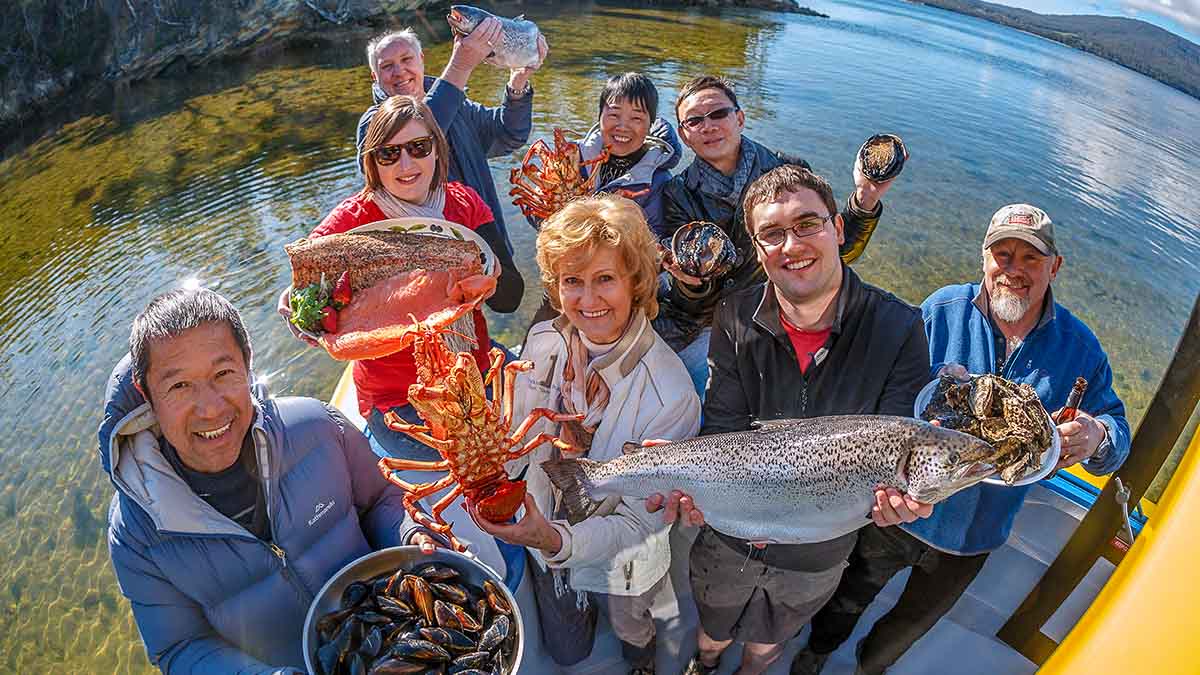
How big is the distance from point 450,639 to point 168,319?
1.52 metres

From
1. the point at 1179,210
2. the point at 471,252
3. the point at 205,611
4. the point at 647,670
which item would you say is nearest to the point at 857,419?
the point at 471,252

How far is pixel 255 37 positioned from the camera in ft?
80.0

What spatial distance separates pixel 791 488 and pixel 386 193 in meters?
2.74

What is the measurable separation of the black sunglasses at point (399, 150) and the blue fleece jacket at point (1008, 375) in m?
2.94

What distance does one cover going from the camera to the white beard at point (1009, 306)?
292 cm

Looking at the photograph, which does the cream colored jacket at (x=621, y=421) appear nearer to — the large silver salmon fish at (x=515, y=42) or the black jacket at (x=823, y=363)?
the black jacket at (x=823, y=363)

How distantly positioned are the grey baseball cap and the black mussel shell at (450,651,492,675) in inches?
116

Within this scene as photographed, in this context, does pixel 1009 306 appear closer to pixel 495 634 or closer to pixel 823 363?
pixel 823 363

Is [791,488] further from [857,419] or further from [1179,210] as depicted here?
[1179,210]

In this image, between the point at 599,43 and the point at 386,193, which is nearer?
the point at 386,193

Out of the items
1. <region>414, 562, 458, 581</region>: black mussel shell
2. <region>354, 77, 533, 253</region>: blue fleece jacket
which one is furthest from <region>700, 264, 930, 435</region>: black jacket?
<region>354, 77, 533, 253</region>: blue fleece jacket

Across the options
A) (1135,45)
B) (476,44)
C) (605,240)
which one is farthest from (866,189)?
(1135,45)

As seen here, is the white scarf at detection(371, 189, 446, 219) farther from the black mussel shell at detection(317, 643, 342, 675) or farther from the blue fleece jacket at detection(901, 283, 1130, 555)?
the blue fleece jacket at detection(901, 283, 1130, 555)

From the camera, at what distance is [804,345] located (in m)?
2.65
